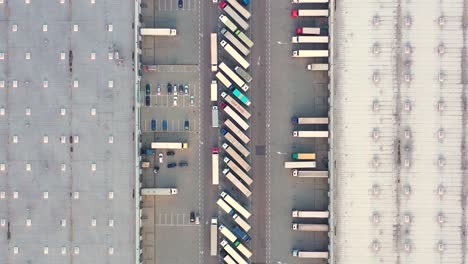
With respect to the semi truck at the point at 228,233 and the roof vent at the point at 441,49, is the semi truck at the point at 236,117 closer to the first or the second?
the semi truck at the point at 228,233

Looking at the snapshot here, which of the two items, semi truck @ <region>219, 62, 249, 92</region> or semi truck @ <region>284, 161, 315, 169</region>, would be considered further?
semi truck @ <region>219, 62, 249, 92</region>

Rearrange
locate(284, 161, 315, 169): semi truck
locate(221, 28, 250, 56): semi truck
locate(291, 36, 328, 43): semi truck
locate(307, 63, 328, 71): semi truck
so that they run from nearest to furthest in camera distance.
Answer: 1. locate(291, 36, 328, 43): semi truck
2. locate(307, 63, 328, 71): semi truck
3. locate(284, 161, 315, 169): semi truck
4. locate(221, 28, 250, 56): semi truck

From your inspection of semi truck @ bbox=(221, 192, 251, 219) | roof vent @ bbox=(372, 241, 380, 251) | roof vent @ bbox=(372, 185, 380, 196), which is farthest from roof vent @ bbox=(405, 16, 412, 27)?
semi truck @ bbox=(221, 192, 251, 219)

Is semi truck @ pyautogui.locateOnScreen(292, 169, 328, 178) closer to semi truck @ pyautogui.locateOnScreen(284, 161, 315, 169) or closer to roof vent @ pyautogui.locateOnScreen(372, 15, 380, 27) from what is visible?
semi truck @ pyautogui.locateOnScreen(284, 161, 315, 169)

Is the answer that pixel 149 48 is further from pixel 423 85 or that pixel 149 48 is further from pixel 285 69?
pixel 423 85

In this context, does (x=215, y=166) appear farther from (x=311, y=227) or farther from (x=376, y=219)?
(x=376, y=219)

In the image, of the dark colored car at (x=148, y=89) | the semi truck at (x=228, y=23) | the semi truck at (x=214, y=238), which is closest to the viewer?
the semi truck at (x=228, y=23)

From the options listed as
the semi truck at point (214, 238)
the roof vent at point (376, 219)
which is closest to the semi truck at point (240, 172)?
the semi truck at point (214, 238)
